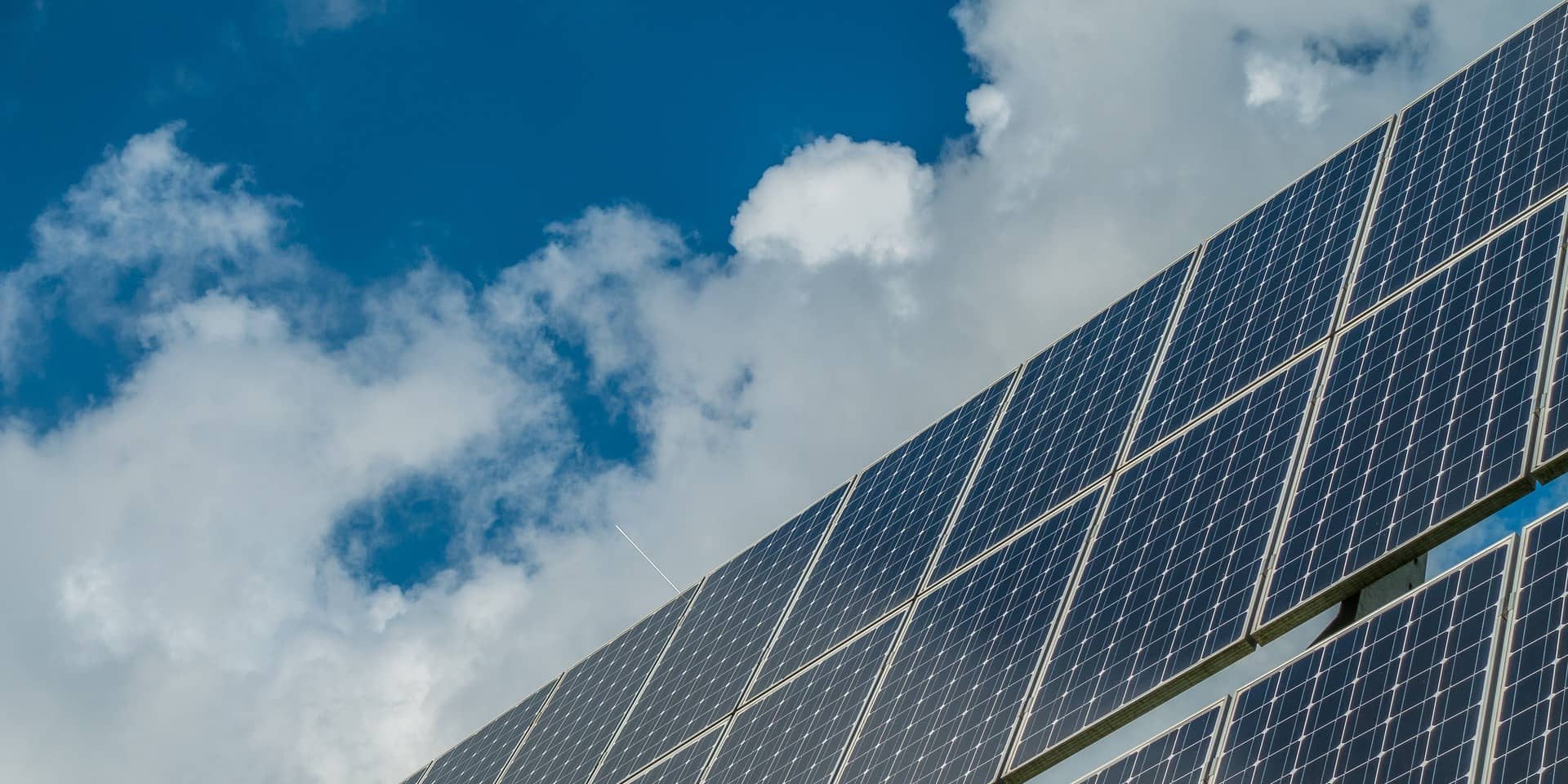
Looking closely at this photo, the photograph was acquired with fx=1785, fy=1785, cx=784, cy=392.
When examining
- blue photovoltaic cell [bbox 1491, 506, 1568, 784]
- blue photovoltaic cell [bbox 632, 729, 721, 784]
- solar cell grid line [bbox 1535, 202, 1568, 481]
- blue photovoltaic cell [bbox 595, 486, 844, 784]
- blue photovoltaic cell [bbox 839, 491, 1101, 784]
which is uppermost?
blue photovoltaic cell [bbox 595, 486, 844, 784]

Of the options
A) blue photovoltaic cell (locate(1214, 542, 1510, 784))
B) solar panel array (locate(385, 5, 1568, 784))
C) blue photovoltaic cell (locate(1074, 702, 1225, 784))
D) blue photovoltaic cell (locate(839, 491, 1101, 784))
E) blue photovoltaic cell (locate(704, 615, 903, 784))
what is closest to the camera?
blue photovoltaic cell (locate(1214, 542, 1510, 784))

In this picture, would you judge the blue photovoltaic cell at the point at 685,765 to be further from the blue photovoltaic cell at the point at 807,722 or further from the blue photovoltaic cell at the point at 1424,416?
the blue photovoltaic cell at the point at 1424,416

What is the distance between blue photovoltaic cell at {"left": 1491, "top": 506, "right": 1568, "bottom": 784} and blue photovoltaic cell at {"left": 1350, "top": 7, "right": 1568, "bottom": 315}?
7787mm

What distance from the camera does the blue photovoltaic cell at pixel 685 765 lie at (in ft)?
91.9

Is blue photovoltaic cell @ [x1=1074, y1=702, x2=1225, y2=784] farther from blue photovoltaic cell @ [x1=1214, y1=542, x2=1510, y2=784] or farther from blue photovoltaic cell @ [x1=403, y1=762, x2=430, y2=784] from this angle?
blue photovoltaic cell @ [x1=403, y1=762, x2=430, y2=784]

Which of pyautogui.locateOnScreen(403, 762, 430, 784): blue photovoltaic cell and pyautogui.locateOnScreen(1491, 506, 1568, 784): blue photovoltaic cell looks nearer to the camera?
pyautogui.locateOnScreen(1491, 506, 1568, 784): blue photovoltaic cell

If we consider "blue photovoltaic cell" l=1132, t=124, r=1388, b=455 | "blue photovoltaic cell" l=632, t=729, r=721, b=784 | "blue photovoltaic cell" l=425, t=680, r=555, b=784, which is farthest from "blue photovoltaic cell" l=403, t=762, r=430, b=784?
"blue photovoltaic cell" l=1132, t=124, r=1388, b=455

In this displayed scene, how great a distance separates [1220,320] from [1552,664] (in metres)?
13.1

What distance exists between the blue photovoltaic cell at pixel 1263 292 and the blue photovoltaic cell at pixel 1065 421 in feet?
2.03

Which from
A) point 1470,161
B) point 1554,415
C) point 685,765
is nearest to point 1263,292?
A: point 1470,161

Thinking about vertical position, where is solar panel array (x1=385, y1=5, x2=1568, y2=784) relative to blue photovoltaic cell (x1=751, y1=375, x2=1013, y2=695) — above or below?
below

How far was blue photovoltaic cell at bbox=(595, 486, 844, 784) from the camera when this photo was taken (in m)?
30.2

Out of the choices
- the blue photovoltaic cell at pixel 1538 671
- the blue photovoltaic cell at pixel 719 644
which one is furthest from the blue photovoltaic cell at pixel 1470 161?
the blue photovoltaic cell at pixel 719 644

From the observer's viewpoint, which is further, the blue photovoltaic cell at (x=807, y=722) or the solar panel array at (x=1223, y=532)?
the blue photovoltaic cell at (x=807, y=722)
